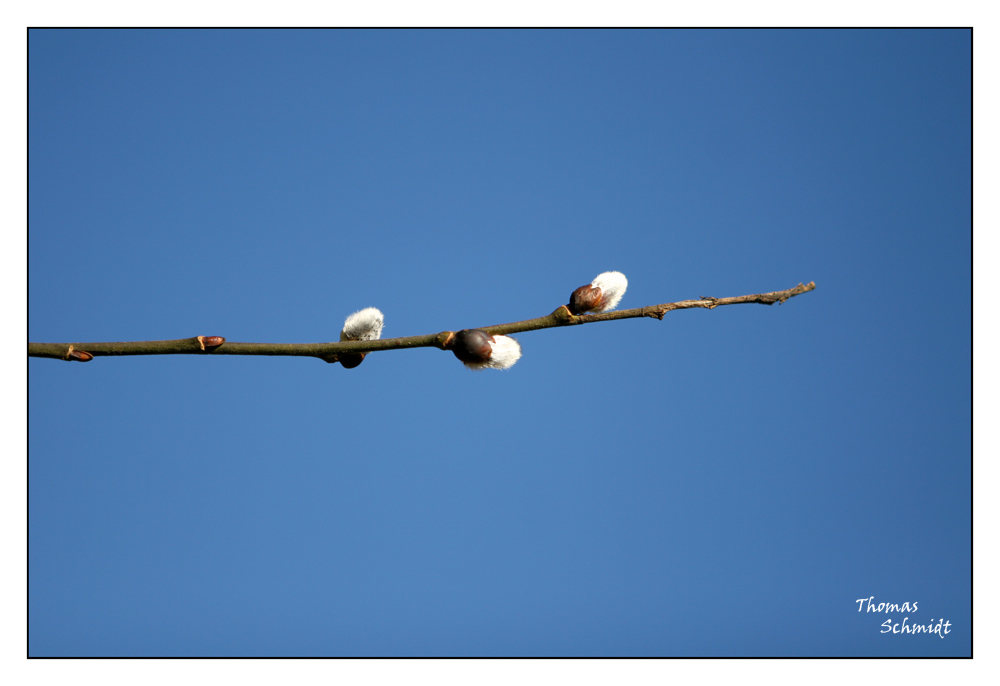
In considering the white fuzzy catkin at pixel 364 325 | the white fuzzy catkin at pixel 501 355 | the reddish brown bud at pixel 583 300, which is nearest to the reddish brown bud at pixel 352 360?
the white fuzzy catkin at pixel 364 325

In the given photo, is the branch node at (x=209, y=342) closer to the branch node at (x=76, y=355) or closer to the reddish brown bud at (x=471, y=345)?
the branch node at (x=76, y=355)

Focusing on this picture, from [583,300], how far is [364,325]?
0.88 ft

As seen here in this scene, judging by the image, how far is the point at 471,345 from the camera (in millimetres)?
734

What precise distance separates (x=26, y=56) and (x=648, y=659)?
1434 mm

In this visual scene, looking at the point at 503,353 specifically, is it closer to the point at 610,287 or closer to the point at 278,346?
the point at 610,287

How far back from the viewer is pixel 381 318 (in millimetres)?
829

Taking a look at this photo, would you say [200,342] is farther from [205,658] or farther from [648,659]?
[648,659]

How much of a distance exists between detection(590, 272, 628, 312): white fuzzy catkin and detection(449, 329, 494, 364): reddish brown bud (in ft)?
0.40

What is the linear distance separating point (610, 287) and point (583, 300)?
0.05m

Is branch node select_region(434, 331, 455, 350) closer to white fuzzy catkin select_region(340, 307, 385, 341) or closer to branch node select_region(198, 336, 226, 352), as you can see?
white fuzzy catkin select_region(340, 307, 385, 341)

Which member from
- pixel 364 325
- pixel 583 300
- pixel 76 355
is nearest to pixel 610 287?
pixel 583 300

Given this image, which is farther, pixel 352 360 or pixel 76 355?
pixel 352 360

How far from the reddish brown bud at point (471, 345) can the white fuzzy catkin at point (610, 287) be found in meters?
0.12

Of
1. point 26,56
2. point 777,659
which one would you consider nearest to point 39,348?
point 26,56
